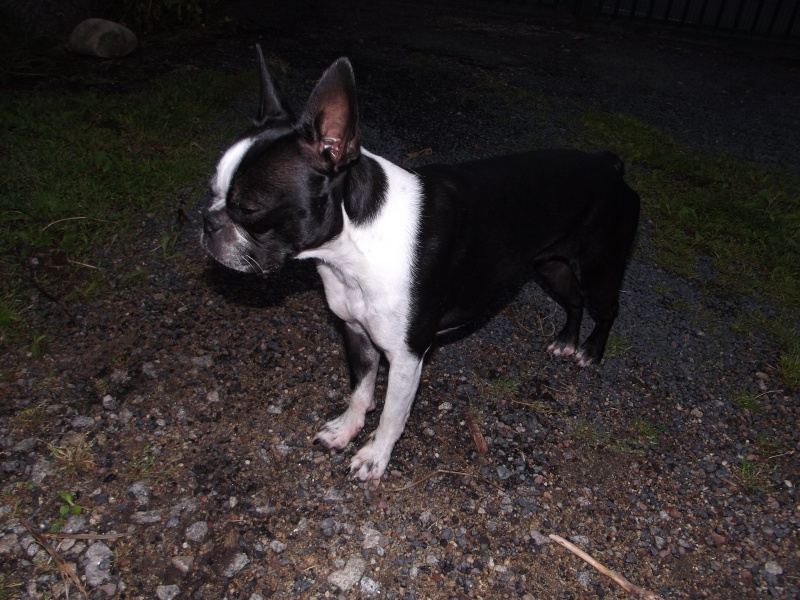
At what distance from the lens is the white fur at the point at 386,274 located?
10.00ft

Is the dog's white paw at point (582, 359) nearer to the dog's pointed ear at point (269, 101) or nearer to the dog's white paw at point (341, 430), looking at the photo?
the dog's white paw at point (341, 430)

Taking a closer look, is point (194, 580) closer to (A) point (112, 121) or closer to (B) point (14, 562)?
(B) point (14, 562)

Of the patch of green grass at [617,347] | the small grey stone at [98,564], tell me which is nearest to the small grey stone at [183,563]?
the small grey stone at [98,564]

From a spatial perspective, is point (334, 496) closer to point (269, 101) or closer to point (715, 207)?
point (269, 101)

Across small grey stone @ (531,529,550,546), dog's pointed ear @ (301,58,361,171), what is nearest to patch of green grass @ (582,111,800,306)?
small grey stone @ (531,529,550,546)

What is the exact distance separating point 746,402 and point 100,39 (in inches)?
290

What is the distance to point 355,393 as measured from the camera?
12.5 feet

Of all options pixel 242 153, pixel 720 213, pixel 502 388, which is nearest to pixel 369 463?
pixel 502 388

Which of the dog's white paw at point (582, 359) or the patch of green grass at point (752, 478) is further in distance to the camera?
the dog's white paw at point (582, 359)

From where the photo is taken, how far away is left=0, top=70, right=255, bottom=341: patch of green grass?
465 centimetres

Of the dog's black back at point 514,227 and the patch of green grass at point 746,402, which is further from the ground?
the dog's black back at point 514,227

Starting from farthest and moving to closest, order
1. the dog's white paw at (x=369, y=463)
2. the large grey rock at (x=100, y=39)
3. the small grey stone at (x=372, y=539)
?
the large grey rock at (x=100, y=39), the dog's white paw at (x=369, y=463), the small grey stone at (x=372, y=539)

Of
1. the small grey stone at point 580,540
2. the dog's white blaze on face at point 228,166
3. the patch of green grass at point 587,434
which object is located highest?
the dog's white blaze on face at point 228,166

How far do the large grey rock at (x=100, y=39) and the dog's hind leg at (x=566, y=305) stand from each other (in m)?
5.82
